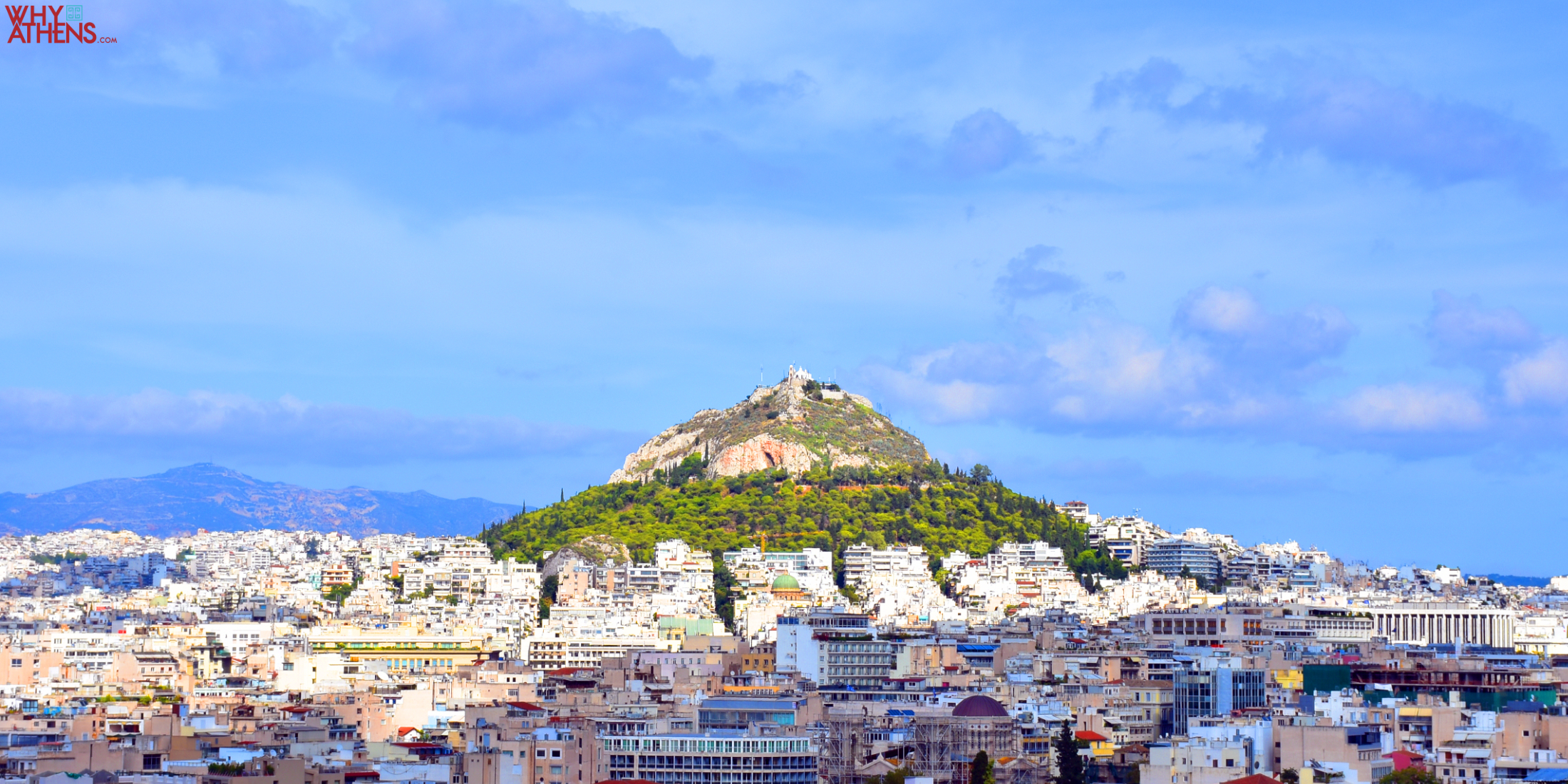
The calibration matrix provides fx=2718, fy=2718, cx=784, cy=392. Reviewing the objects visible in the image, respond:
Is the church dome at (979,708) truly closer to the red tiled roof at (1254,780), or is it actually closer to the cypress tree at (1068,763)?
the cypress tree at (1068,763)

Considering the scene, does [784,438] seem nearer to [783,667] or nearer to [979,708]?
[783,667]

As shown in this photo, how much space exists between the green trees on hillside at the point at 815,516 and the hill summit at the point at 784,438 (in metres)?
2.07

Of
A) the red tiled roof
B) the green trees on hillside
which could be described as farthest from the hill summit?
the red tiled roof

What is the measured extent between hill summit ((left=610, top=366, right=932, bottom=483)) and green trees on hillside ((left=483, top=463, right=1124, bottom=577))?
207cm

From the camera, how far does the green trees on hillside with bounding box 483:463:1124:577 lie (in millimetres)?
152125

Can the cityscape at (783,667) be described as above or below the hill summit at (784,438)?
below

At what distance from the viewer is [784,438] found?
550 feet

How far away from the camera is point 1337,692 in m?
77.6

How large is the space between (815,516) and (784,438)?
11.7m

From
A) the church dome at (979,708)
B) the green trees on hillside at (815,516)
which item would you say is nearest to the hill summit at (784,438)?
the green trees on hillside at (815,516)

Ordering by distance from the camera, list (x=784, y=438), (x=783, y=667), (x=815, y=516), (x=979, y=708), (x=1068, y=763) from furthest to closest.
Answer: (x=784, y=438) → (x=815, y=516) → (x=783, y=667) → (x=979, y=708) → (x=1068, y=763)

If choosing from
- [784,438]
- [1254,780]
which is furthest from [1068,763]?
[784,438]

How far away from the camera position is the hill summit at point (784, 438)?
16638 centimetres

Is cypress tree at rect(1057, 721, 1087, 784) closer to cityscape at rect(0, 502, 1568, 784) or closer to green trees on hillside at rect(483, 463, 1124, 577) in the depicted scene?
cityscape at rect(0, 502, 1568, 784)
